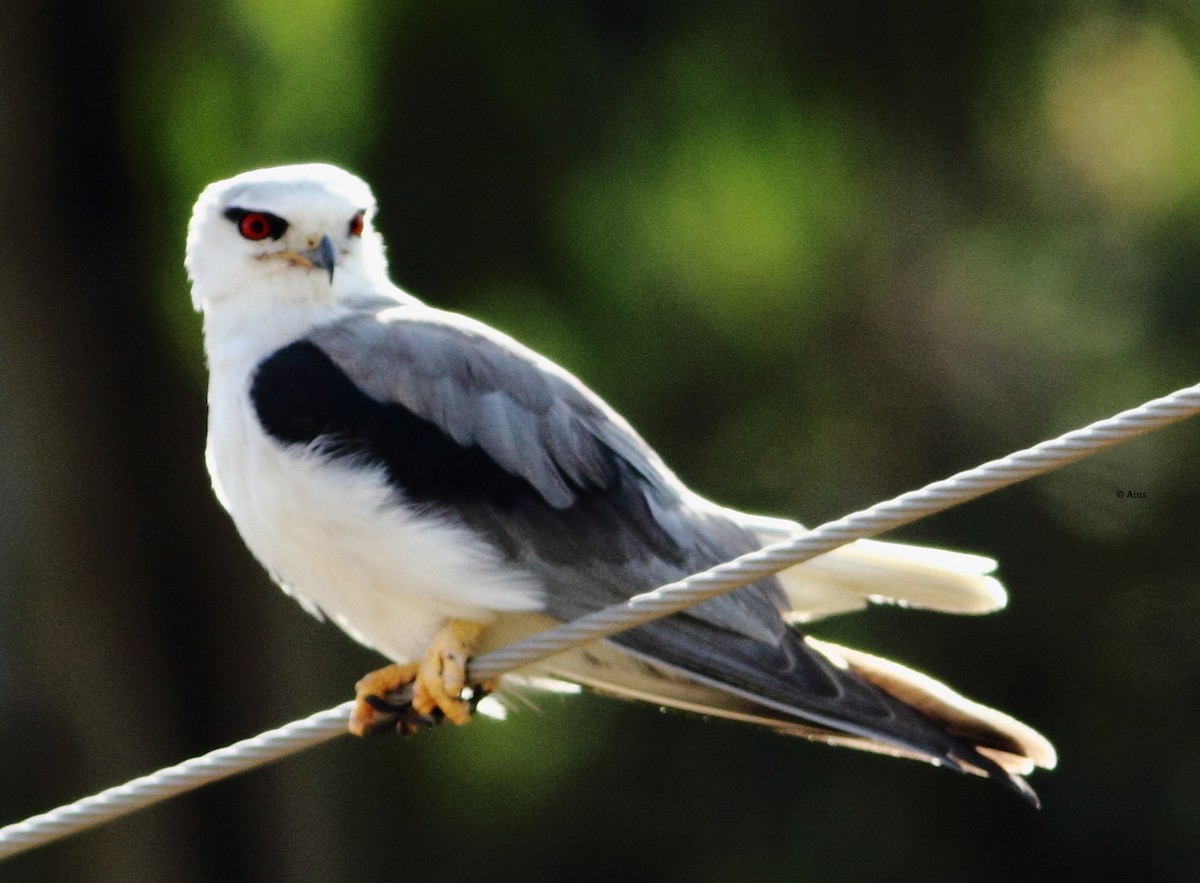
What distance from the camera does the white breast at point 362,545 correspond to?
154 inches

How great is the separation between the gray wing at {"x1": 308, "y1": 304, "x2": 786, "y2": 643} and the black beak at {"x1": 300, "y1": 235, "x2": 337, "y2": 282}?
35cm

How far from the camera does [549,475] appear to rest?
409 cm

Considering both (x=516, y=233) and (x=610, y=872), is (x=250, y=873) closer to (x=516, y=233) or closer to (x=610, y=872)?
(x=610, y=872)

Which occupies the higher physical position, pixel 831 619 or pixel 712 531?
pixel 712 531

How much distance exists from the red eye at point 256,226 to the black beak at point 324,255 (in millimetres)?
124

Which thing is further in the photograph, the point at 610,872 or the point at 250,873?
the point at 610,872

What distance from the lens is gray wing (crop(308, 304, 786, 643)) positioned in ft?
13.2

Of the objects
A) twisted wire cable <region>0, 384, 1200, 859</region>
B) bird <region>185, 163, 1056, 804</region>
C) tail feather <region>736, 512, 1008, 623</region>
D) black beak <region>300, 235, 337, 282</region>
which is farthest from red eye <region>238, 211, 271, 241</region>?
twisted wire cable <region>0, 384, 1200, 859</region>

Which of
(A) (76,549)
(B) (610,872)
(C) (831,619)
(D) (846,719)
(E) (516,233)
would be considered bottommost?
(B) (610,872)

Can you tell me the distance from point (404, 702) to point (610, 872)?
182 inches

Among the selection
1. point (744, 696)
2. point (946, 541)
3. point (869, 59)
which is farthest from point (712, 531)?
point (869, 59)

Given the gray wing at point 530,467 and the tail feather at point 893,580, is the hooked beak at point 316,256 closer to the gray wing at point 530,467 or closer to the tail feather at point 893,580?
the gray wing at point 530,467

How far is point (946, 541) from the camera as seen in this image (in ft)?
23.9

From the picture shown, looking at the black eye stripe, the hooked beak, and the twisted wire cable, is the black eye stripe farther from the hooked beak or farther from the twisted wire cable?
the twisted wire cable
